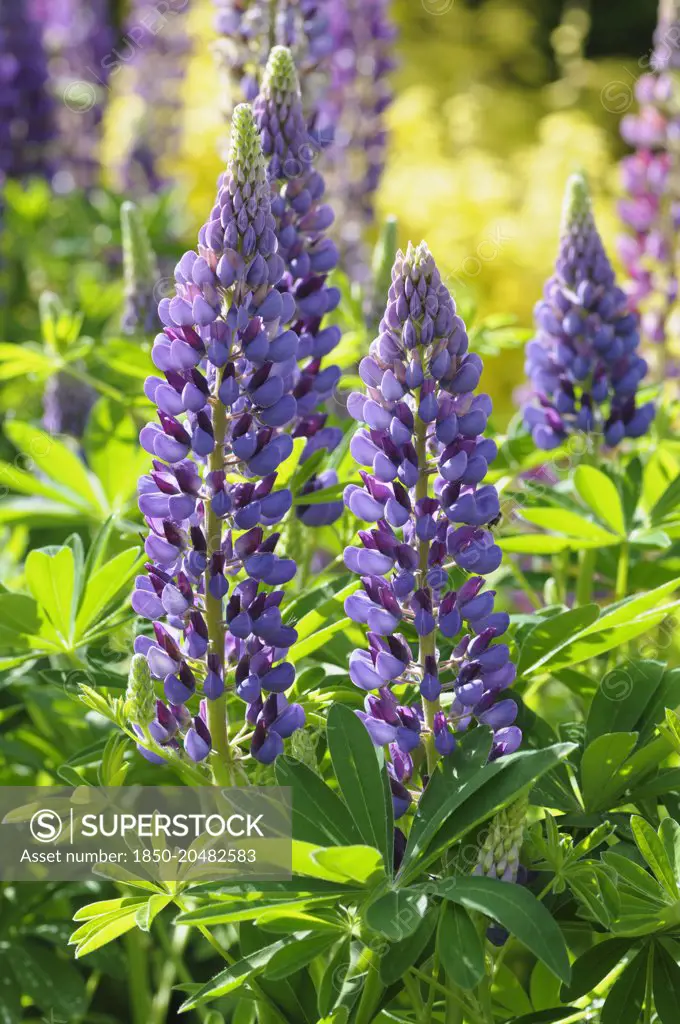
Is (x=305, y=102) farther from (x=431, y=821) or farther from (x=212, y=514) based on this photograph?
(x=431, y=821)

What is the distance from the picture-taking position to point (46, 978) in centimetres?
190

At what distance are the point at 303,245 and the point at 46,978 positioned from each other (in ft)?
4.00

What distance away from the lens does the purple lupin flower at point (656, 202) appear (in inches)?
119

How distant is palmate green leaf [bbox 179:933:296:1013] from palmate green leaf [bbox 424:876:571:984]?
20 cm

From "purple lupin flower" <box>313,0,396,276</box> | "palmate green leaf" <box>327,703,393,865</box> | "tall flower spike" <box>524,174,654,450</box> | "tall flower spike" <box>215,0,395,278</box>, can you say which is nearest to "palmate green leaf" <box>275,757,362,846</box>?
"palmate green leaf" <box>327,703,393,865</box>

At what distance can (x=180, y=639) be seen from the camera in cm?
148

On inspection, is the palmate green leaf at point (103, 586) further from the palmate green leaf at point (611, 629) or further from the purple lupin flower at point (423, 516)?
the palmate green leaf at point (611, 629)

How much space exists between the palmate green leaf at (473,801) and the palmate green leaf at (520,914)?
57 millimetres

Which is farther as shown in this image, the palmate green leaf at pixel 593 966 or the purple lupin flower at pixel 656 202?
the purple lupin flower at pixel 656 202

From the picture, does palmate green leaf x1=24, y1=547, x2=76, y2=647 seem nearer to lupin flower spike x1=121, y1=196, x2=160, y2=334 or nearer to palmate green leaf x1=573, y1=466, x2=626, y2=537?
palmate green leaf x1=573, y1=466, x2=626, y2=537

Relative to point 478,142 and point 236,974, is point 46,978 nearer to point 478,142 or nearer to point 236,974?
point 236,974

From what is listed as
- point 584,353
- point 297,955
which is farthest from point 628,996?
point 584,353

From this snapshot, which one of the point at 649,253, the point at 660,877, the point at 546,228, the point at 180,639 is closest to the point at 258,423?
the point at 180,639

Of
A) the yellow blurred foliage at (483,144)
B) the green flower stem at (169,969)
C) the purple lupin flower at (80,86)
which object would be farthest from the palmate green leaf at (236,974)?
the purple lupin flower at (80,86)
